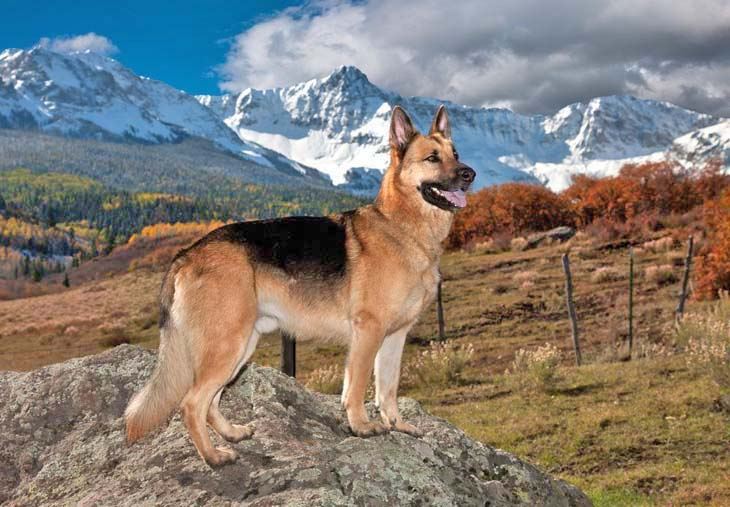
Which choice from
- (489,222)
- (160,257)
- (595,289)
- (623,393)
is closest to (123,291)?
(160,257)

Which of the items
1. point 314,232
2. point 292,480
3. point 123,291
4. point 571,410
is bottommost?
point 123,291

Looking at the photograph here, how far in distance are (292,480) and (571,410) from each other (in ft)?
37.8

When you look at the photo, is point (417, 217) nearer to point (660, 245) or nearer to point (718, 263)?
point (718, 263)

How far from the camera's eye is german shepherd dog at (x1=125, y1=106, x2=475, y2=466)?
4.93 meters

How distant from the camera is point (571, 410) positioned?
14.5 metres

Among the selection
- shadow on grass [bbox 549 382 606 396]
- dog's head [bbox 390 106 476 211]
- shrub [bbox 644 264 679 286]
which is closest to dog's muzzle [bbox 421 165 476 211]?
dog's head [bbox 390 106 476 211]

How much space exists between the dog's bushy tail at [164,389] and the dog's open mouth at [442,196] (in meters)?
2.28

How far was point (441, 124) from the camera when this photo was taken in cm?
640

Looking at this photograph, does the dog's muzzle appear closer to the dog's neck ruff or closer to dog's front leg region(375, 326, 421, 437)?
the dog's neck ruff

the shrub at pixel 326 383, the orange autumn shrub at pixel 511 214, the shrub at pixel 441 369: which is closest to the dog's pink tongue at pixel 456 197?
the shrub at pixel 326 383

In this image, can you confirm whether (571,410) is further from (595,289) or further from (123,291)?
(123,291)

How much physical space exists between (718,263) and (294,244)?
2639 centimetres

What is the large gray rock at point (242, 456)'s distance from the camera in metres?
4.25

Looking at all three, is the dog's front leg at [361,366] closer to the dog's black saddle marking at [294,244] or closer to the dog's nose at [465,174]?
the dog's black saddle marking at [294,244]
